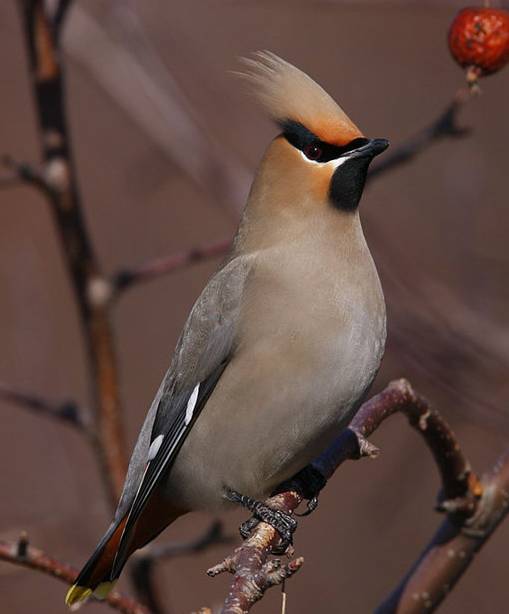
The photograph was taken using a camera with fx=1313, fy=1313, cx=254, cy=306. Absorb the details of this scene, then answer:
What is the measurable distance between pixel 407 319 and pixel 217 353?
2.27ft

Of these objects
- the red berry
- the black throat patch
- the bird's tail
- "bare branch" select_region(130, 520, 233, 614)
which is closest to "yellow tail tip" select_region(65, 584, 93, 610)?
the bird's tail

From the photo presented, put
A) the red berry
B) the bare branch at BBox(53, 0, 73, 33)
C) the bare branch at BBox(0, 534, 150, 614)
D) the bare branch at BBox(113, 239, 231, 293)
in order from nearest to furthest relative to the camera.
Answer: the bare branch at BBox(0, 534, 150, 614) < the red berry < the bare branch at BBox(53, 0, 73, 33) < the bare branch at BBox(113, 239, 231, 293)

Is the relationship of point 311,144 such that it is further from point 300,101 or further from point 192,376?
point 192,376

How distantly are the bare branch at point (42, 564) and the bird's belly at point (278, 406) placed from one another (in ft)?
1.68

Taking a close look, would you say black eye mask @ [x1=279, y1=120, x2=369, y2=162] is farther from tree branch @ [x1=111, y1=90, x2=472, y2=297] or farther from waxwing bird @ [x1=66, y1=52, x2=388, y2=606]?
tree branch @ [x1=111, y1=90, x2=472, y2=297]

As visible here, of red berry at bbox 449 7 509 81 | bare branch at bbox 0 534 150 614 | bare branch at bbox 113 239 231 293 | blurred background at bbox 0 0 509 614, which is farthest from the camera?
blurred background at bbox 0 0 509 614

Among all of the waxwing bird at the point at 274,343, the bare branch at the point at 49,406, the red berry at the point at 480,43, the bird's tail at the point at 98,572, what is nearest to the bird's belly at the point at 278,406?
the waxwing bird at the point at 274,343

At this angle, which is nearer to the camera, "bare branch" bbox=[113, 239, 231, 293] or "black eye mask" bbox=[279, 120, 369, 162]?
"black eye mask" bbox=[279, 120, 369, 162]

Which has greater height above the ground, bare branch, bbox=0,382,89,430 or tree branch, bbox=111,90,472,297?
tree branch, bbox=111,90,472,297

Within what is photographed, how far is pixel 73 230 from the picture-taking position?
3.48 metres

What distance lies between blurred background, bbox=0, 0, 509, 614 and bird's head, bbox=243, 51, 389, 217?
25.0 inches

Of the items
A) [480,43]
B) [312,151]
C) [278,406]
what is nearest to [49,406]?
[278,406]

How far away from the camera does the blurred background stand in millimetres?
4227

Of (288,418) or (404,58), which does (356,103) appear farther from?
(288,418)
